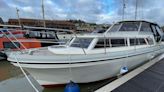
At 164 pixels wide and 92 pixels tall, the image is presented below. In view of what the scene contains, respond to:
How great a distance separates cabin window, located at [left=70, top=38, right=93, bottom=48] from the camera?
6.74 metres

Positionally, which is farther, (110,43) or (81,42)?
(110,43)

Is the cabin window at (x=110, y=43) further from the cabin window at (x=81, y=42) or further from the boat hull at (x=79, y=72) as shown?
the boat hull at (x=79, y=72)

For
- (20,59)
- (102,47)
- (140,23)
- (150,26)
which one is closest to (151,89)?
(102,47)

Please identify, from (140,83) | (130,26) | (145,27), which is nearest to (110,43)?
(140,83)

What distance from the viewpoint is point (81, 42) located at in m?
6.98

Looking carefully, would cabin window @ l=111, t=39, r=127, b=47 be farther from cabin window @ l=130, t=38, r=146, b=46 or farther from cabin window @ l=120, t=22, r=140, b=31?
cabin window @ l=120, t=22, r=140, b=31

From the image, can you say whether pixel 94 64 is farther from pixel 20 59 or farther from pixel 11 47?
pixel 11 47

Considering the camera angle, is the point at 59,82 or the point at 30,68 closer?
the point at 30,68

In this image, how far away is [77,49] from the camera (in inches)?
254

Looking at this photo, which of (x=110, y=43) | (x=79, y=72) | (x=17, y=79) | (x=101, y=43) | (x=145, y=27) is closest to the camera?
(x=79, y=72)

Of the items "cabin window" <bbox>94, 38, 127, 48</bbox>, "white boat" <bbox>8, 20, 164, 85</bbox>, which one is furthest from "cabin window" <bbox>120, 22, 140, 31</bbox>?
"cabin window" <bbox>94, 38, 127, 48</bbox>

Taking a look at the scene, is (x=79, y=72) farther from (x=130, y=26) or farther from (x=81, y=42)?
(x=130, y=26)

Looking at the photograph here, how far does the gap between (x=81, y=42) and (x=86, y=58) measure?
4.04 ft

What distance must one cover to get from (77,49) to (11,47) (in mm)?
8115
